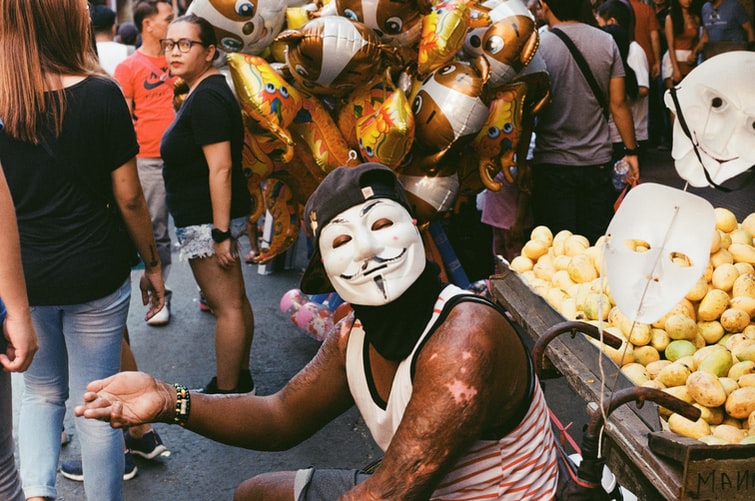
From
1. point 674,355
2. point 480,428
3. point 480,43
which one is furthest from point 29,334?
point 480,43

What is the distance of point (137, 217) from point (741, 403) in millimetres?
2182

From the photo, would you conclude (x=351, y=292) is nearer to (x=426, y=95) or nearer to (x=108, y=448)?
(x=108, y=448)

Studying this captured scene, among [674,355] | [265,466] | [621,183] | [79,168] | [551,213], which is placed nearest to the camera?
[79,168]

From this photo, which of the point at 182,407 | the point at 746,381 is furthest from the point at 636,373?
the point at 182,407

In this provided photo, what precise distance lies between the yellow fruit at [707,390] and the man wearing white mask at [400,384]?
90 cm

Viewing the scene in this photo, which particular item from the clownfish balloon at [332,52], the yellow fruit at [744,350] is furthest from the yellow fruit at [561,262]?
the clownfish balloon at [332,52]

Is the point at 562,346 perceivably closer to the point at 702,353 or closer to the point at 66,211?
the point at 702,353

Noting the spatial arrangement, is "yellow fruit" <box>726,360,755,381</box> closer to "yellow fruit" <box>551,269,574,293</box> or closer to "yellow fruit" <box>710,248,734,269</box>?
"yellow fruit" <box>710,248,734,269</box>

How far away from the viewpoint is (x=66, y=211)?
2.79 metres

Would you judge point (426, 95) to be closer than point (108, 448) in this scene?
No

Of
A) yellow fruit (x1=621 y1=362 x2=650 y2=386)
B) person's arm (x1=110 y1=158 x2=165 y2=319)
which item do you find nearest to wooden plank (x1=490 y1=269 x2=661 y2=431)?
yellow fruit (x1=621 y1=362 x2=650 y2=386)

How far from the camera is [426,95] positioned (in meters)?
4.20

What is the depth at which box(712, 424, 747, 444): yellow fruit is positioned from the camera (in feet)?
8.46

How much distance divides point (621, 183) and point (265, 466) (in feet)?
9.42
